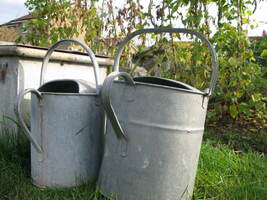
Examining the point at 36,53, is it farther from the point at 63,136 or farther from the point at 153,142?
the point at 153,142

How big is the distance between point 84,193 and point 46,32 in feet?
7.69

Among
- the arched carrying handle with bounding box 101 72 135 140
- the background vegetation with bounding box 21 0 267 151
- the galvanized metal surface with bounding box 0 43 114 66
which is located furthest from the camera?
the background vegetation with bounding box 21 0 267 151

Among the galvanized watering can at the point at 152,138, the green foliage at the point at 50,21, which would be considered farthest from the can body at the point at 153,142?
the green foliage at the point at 50,21

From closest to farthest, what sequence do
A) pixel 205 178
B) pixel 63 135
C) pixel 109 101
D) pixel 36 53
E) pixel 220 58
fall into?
pixel 109 101 < pixel 63 135 < pixel 205 178 < pixel 36 53 < pixel 220 58

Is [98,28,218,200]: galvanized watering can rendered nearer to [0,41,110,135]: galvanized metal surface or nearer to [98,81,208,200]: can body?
[98,81,208,200]: can body

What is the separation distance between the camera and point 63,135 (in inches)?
58.9

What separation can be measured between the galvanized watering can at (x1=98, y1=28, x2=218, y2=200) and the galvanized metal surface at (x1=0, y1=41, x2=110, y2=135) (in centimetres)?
69

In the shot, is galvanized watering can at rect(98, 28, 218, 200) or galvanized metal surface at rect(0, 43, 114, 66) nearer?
galvanized watering can at rect(98, 28, 218, 200)

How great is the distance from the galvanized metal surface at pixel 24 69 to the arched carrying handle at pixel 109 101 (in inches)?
29.7

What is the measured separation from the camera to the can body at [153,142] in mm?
1264

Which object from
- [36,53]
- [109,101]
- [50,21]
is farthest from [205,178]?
[50,21]

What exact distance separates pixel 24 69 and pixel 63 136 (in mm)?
560

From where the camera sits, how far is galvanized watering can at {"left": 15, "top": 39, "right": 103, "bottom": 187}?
148cm

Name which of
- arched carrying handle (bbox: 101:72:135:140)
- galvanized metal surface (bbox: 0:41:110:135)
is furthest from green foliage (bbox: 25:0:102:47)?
arched carrying handle (bbox: 101:72:135:140)
